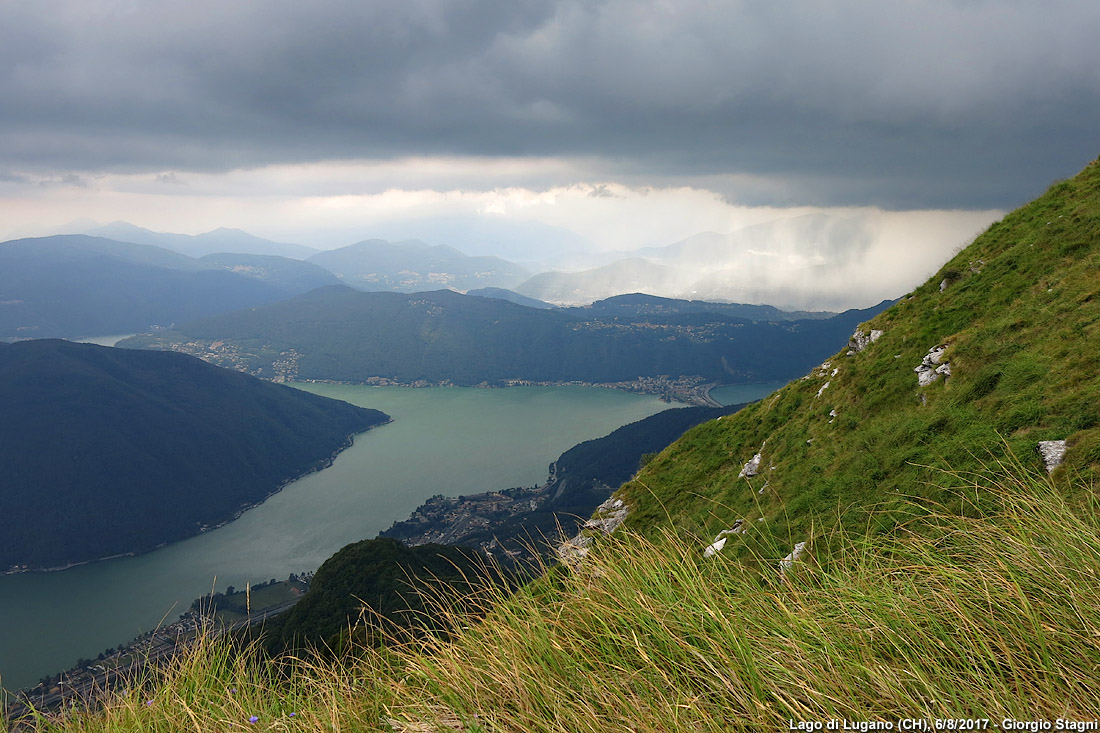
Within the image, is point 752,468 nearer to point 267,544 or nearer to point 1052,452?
point 1052,452

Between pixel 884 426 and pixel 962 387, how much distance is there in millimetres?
1829

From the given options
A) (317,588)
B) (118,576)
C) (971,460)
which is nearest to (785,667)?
(971,460)

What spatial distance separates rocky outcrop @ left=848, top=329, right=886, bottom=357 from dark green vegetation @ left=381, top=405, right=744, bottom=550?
6996 centimetres

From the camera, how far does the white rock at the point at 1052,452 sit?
26.0 ft

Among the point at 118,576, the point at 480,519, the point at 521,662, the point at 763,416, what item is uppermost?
the point at 521,662

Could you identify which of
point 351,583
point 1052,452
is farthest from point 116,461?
point 1052,452

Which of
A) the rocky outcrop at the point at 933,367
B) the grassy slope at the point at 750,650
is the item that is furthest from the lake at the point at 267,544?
the rocky outcrop at the point at 933,367

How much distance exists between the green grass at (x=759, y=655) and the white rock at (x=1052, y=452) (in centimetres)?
514

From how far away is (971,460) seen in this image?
9.59m

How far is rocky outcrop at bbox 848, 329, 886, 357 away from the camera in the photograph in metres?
20.1

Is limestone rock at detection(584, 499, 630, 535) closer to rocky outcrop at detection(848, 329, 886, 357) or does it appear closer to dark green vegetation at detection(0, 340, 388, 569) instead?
rocky outcrop at detection(848, 329, 886, 357)

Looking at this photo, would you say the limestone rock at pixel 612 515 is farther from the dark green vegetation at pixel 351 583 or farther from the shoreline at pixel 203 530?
the shoreline at pixel 203 530

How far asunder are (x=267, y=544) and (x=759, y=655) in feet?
446

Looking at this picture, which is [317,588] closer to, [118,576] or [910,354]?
[910,354]
